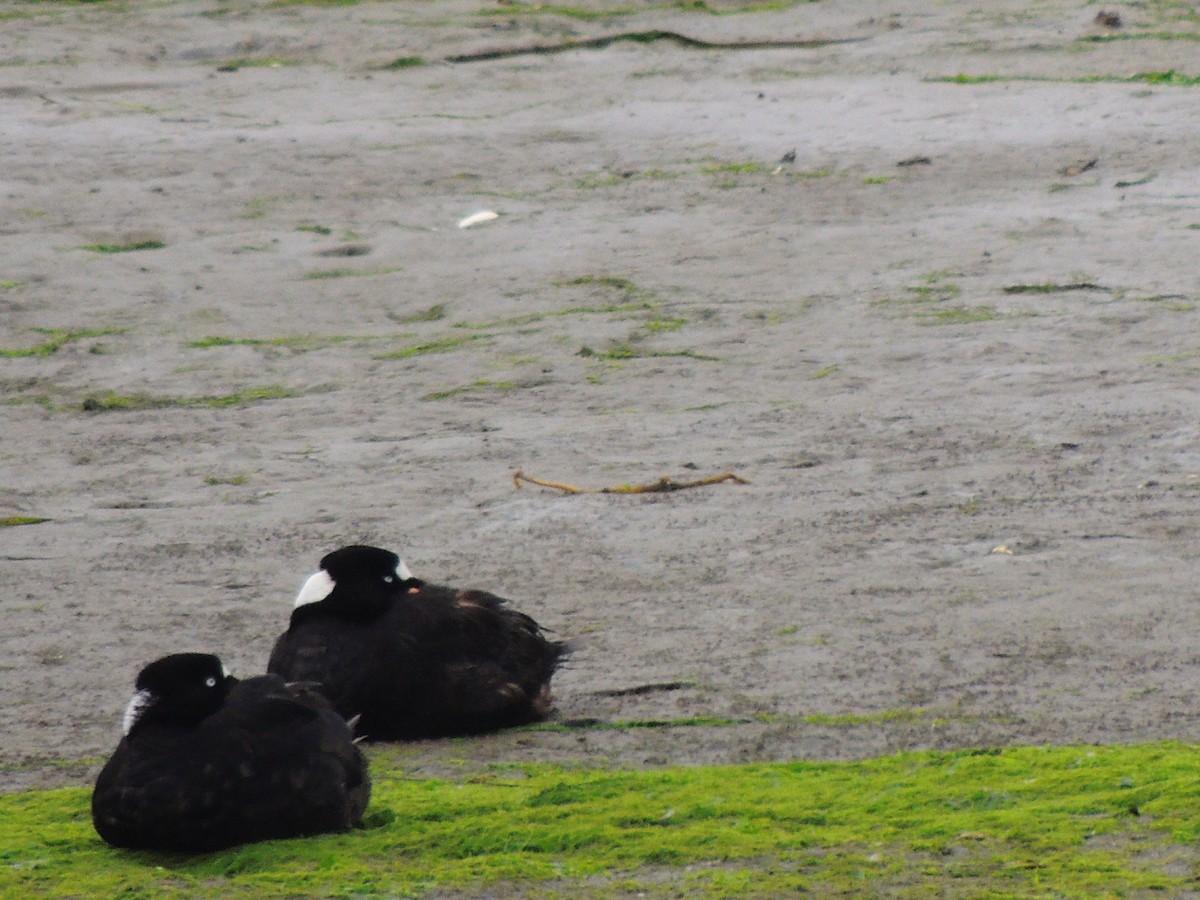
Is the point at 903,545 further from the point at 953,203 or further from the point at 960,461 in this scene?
the point at 953,203

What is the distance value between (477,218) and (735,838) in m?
7.92

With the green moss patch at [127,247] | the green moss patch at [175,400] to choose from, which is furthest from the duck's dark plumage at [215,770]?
the green moss patch at [127,247]

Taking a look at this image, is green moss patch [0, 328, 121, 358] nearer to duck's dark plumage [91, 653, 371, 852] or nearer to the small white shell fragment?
the small white shell fragment

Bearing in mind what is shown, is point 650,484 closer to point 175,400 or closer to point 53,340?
point 175,400

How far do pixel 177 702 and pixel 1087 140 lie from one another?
9294 mm

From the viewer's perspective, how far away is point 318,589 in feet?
17.1

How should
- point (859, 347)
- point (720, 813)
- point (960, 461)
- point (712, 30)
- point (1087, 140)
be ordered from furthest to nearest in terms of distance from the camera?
1. point (712, 30)
2. point (1087, 140)
3. point (859, 347)
4. point (960, 461)
5. point (720, 813)

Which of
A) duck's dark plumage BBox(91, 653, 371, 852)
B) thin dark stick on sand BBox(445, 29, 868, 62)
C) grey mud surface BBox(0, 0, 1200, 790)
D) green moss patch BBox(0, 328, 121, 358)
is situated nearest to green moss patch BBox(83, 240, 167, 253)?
grey mud surface BBox(0, 0, 1200, 790)

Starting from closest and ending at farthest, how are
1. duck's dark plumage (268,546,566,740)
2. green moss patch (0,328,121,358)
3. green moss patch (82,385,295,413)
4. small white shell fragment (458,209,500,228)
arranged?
duck's dark plumage (268,546,566,740)
green moss patch (82,385,295,413)
green moss patch (0,328,121,358)
small white shell fragment (458,209,500,228)

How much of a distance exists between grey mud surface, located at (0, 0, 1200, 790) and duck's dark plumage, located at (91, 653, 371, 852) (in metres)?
0.67

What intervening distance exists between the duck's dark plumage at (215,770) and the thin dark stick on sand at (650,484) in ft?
9.47

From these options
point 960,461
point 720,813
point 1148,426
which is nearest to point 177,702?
point 720,813

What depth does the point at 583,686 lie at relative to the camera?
5.43 meters

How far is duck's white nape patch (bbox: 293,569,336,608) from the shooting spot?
5.21 meters
